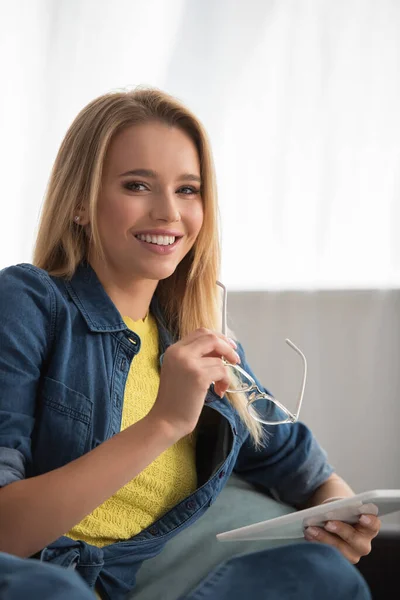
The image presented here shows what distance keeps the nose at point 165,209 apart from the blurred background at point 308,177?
868mm

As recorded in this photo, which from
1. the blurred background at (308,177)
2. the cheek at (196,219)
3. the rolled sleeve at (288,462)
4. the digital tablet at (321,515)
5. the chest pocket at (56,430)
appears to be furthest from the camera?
the blurred background at (308,177)

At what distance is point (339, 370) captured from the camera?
218 cm

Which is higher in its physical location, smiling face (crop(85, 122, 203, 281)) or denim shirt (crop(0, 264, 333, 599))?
smiling face (crop(85, 122, 203, 281))

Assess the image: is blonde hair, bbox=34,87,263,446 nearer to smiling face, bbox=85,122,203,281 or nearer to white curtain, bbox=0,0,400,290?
smiling face, bbox=85,122,203,281

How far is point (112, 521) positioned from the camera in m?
1.24

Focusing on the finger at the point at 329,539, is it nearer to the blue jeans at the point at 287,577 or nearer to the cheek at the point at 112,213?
the blue jeans at the point at 287,577

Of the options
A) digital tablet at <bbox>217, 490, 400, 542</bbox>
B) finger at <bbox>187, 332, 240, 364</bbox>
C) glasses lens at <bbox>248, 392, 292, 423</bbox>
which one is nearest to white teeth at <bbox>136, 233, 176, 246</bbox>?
finger at <bbox>187, 332, 240, 364</bbox>

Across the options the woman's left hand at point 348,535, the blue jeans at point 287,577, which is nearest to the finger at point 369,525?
the woman's left hand at point 348,535

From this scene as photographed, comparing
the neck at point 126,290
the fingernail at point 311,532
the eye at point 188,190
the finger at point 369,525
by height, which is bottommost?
the fingernail at point 311,532

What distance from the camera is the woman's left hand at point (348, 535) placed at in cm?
125

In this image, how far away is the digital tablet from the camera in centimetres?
104

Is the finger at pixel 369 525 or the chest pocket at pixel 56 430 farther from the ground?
the chest pocket at pixel 56 430

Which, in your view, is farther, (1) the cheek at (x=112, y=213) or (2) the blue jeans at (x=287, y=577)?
(1) the cheek at (x=112, y=213)

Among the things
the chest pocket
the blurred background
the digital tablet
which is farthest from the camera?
the blurred background
